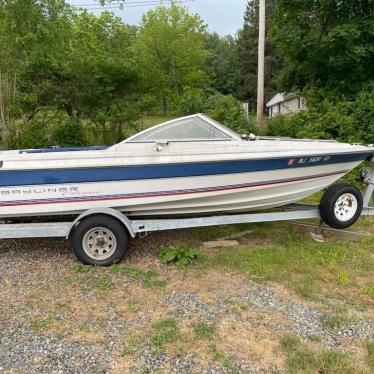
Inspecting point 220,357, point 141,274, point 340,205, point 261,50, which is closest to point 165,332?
point 220,357

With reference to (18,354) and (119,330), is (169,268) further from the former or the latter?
(18,354)

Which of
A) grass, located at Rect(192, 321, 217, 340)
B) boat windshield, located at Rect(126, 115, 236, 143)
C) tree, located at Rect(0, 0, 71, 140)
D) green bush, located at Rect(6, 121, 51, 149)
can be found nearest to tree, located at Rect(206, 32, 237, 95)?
green bush, located at Rect(6, 121, 51, 149)

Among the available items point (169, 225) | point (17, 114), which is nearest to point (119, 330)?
point (169, 225)

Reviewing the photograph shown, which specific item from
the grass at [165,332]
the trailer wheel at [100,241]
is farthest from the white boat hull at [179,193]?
the grass at [165,332]

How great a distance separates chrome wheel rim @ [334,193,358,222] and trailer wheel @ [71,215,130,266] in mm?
2626

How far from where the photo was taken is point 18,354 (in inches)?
111

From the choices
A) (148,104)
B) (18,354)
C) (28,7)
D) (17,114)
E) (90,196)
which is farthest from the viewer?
(148,104)

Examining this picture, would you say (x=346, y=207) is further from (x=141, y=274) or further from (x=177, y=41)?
(x=177, y=41)

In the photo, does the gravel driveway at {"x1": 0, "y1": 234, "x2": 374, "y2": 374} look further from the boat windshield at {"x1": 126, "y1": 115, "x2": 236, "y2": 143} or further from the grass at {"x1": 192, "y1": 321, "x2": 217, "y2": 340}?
the boat windshield at {"x1": 126, "y1": 115, "x2": 236, "y2": 143}

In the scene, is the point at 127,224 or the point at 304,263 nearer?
the point at 127,224

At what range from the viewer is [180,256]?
4.42m

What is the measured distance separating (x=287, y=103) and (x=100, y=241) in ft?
94.9

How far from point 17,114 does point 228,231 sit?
6.85 meters

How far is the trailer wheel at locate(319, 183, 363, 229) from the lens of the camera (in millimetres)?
4766
